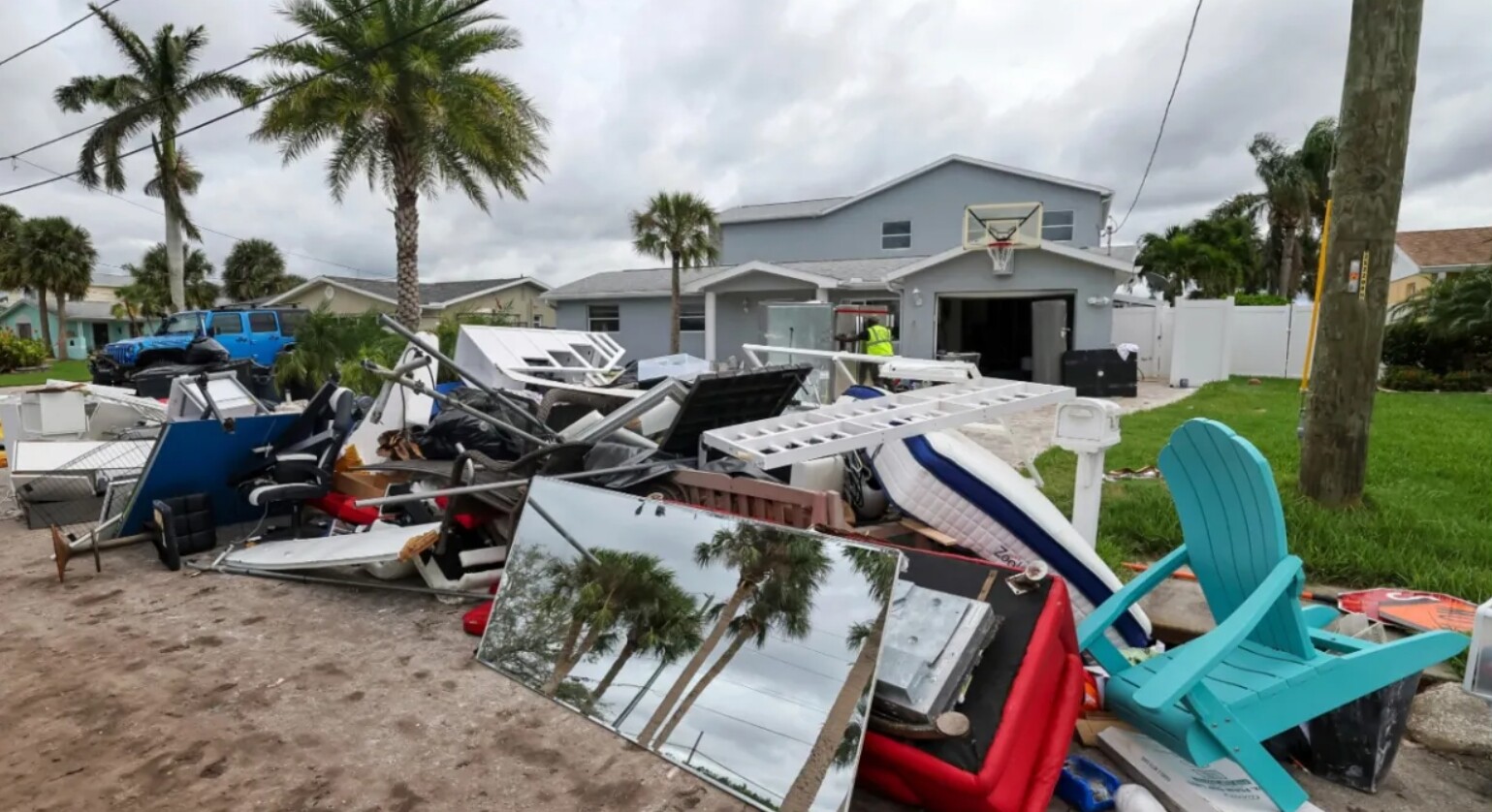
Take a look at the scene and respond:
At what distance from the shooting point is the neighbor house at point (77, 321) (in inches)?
1768

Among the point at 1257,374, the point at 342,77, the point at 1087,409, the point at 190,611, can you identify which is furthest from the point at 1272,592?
the point at 1257,374

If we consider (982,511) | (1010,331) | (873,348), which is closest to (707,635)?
(982,511)

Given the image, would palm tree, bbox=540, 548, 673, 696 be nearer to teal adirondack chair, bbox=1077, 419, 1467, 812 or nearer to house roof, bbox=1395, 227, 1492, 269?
teal adirondack chair, bbox=1077, 419, 1467, 812

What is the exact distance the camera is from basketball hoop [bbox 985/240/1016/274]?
14.7 m

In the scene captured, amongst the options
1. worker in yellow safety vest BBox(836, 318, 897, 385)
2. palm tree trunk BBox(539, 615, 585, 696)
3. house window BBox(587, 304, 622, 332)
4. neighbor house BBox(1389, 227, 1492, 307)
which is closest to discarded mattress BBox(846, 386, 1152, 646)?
palm tree trunk BBox(539, 615, 585, 696)

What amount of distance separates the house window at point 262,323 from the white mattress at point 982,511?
17.8 m

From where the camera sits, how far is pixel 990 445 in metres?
7.24

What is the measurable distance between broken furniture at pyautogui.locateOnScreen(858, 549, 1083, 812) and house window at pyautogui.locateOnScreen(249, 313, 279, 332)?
1865 cm

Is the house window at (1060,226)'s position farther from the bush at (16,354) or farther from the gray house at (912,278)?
the bush at (16,354)

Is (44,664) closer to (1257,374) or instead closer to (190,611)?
(190,611)

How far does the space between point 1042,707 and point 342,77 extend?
15073 mm

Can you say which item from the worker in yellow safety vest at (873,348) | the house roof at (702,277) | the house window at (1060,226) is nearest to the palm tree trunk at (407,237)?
the house roof at (702,277)

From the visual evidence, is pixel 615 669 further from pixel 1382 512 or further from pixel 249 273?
pixel 249 273

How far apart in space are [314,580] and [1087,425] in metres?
3.87
